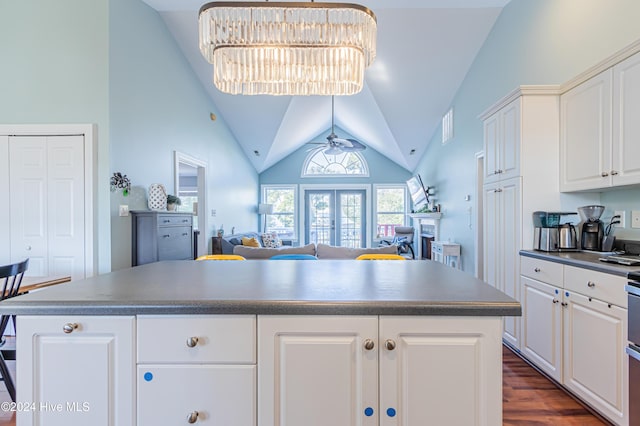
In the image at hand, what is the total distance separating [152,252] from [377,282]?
2.74 meters

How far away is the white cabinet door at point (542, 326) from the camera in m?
2.20

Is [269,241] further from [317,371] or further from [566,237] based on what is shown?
[317,371]

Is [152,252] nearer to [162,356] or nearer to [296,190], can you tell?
[162,356]

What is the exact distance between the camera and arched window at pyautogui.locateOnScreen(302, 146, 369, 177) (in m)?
8.77

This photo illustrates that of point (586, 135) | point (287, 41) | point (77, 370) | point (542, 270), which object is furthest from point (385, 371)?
point (586, 135)

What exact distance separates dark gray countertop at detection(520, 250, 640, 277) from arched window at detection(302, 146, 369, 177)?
21.0 feet

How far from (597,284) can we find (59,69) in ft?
15.5

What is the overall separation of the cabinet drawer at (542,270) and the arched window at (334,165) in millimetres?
6365

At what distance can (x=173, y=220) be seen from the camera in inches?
144

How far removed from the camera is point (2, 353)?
1.97m

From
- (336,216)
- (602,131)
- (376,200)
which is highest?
(602,131)

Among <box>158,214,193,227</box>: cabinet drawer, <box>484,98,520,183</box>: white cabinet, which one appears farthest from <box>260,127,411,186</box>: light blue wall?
<box>484,98,520,183</box>: white cabinet

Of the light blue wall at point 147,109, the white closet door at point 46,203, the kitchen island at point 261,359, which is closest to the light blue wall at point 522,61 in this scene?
the kitchen island at point 261,359

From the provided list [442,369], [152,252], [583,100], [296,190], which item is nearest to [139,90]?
[152,252]
